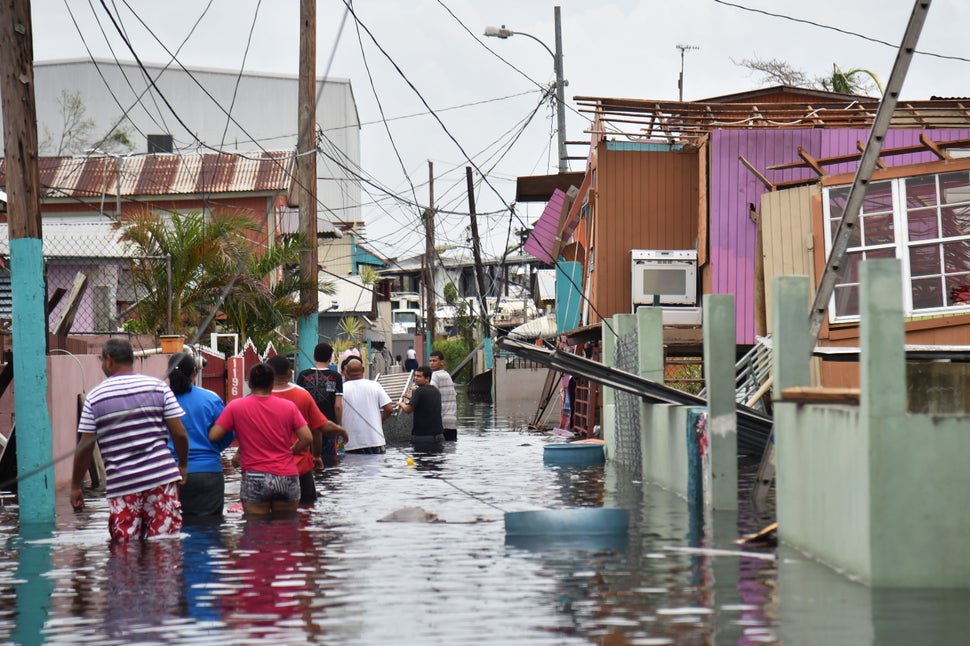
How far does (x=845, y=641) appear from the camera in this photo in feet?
22.7

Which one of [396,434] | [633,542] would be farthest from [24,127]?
[396,434]

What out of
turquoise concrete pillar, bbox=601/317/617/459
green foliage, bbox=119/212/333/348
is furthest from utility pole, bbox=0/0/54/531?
turquoise concrete pillar, bbox=601/317/617/459

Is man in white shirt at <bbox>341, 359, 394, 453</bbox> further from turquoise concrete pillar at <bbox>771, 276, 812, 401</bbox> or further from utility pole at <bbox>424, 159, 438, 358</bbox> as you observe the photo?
utility pole at <bbox>424, 159, 438, 358</bbox>

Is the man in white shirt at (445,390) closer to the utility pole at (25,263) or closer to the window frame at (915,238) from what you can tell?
the window frame at (915,238)

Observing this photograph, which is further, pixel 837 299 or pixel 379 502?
pixel 837 299

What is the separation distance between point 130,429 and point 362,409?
383 inches

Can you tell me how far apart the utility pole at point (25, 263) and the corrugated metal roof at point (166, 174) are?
1138 inches

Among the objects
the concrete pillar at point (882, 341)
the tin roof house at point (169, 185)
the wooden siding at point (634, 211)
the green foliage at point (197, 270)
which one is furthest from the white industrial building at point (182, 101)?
the concrete pillar at point (882, 341)

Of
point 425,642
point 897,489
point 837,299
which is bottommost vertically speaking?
point 425,642

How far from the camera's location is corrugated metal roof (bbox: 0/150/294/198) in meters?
43.3

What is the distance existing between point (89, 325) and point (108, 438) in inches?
741

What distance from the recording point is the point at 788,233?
20438 millimetres

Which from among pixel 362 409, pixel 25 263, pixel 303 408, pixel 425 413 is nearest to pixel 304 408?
pixel 303 408

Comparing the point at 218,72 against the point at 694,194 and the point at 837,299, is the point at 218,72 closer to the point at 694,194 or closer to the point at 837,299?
the point at 694,194
